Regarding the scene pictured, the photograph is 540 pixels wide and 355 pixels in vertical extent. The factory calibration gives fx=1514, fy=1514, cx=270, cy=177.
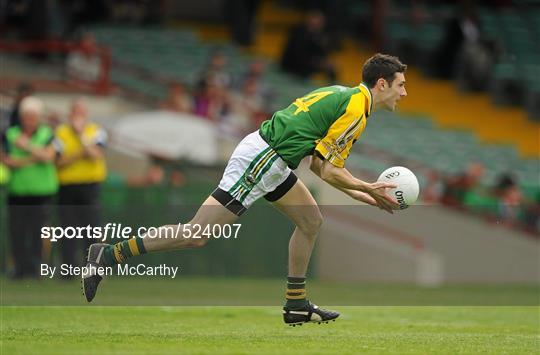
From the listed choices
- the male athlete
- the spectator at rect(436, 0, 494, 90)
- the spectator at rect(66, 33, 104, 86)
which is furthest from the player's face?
the spectator at rect(436, 0, 494, 90)

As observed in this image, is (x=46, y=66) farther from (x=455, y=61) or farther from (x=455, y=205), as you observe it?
(x=455, y=61)

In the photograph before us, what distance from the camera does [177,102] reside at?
23.3 meters

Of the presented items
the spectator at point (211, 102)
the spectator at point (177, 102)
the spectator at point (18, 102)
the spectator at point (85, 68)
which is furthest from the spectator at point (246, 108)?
the spectator at point (18, 102)

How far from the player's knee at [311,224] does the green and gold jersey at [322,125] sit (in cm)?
53

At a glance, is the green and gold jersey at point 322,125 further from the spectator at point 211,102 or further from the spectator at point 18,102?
the spectator at point 211,102

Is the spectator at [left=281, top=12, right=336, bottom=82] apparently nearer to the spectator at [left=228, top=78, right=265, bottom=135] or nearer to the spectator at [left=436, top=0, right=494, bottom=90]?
the spectator at [left=228, top=78, right=265, bottom=135]

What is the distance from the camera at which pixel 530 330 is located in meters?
12.8

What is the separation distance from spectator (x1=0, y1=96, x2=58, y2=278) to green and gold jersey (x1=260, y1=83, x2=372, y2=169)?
6.41 m

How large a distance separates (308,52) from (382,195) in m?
15.1

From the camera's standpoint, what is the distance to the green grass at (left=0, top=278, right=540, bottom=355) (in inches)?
420

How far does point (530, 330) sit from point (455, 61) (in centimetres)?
1793

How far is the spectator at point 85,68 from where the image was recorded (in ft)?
79.6

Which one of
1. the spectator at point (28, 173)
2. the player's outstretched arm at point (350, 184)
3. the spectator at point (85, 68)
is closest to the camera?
the player's outstretched arm at point (350, 184)

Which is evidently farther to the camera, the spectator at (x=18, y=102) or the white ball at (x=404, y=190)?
the spectator at (x=18, y=102)
